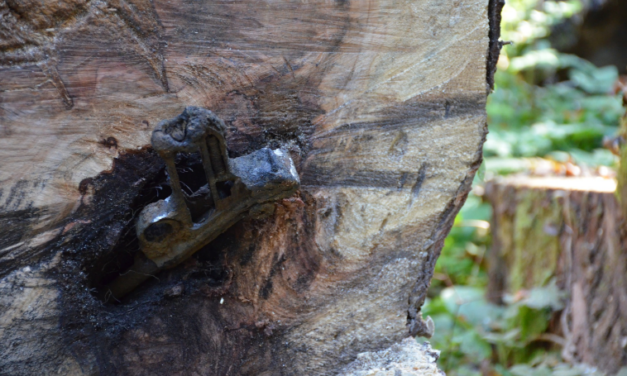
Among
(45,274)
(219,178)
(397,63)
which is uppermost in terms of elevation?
(397,63)

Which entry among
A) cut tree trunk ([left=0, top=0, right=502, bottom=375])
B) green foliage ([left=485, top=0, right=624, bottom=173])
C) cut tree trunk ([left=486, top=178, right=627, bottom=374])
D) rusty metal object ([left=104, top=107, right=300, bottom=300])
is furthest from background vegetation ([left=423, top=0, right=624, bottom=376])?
rusty metal object ([left=104, top=107, right=300, bottom=300])

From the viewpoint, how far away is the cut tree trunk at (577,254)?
7.35 feet

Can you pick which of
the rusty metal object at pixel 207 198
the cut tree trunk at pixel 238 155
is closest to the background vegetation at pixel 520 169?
the cut tree trunk at pixel 238 155

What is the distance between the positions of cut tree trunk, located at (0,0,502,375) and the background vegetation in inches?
13.1

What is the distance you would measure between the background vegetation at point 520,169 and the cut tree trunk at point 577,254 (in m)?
0.14

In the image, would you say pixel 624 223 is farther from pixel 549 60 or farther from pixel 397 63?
pixel 549 60

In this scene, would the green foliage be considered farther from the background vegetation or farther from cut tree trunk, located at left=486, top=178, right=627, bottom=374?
cut tree trunk, located at left=486, top=178, right=627, bottom=374

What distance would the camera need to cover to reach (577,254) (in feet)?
8.49

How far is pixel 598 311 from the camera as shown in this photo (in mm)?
2338

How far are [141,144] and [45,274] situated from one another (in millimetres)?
337

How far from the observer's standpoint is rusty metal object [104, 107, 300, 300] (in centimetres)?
98

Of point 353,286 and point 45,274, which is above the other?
point 45,274

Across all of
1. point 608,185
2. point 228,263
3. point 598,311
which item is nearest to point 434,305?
point 598,311

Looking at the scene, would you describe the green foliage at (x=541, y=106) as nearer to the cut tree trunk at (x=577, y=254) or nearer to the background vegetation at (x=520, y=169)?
the background vegetation at (x=520, y=169)
